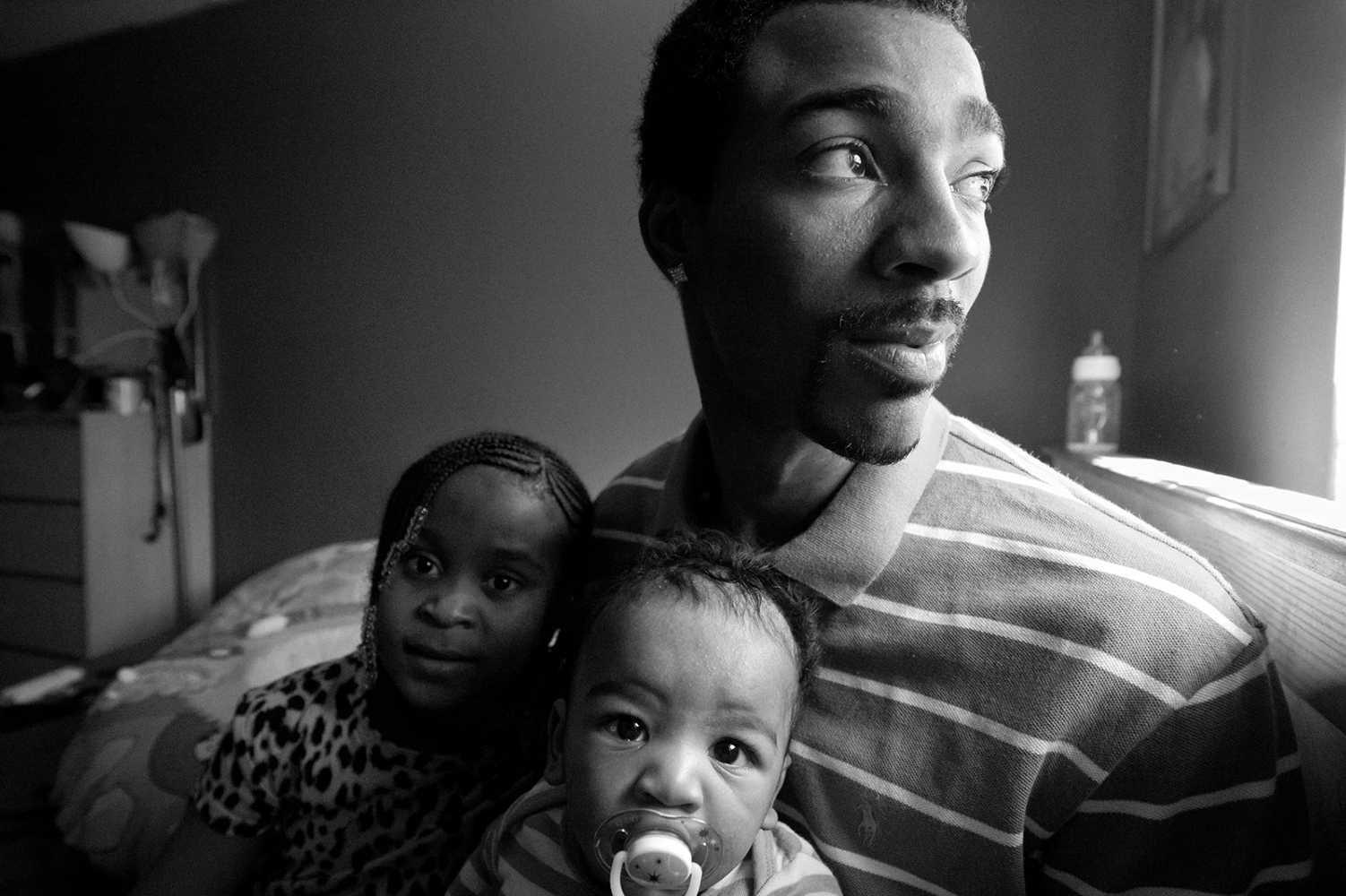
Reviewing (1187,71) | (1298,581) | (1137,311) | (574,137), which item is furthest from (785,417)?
(574,137)

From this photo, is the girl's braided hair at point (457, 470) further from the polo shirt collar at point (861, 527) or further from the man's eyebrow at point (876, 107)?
the man's eyebrow at point (876, 107)

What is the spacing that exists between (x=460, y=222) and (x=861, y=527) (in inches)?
92.7

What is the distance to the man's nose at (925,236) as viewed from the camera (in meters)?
0.68

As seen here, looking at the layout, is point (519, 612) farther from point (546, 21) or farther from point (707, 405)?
point (546, 21)

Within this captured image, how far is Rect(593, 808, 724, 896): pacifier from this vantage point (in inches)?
23.0

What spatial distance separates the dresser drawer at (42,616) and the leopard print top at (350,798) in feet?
8.17

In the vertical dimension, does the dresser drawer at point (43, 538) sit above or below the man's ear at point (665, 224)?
below

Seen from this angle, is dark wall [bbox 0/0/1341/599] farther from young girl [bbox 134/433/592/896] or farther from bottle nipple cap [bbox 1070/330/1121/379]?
young girl [bbox 134/433/592/896]

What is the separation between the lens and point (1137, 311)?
2.06 metres

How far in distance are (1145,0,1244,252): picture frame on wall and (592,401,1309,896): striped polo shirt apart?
3.29ft

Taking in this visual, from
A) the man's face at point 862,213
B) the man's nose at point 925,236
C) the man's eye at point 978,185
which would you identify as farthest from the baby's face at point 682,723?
the man's eye at point 978,185

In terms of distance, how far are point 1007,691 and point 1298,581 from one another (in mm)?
259

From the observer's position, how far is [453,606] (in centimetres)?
84

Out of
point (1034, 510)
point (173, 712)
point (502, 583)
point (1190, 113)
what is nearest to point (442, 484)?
point (502, 583)
